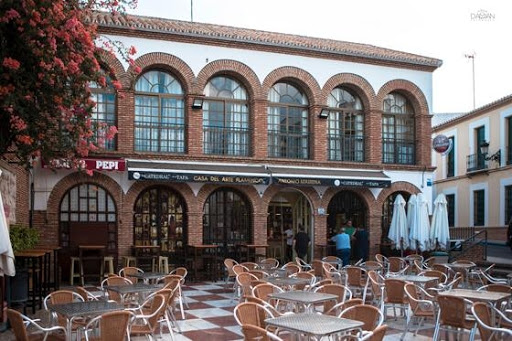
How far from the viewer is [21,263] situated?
10.4 metres

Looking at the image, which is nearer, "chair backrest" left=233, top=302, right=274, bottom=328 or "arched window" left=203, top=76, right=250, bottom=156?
"chair backrest" left=233, top=302, right=274, bottom=328

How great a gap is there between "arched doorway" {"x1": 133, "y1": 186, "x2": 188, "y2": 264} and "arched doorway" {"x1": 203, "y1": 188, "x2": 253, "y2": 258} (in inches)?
31.6

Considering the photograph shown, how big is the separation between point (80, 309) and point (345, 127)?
14508 mm

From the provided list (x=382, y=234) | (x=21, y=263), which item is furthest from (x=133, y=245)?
(x=382, y=234)

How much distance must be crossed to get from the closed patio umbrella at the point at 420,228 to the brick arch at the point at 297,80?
471cm

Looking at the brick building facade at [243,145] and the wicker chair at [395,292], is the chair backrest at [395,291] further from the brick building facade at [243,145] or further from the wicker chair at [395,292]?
the brick building facade at [243,145]

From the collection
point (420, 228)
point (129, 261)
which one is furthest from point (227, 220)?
point (420, 228)

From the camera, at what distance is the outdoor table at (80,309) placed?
6345 mm

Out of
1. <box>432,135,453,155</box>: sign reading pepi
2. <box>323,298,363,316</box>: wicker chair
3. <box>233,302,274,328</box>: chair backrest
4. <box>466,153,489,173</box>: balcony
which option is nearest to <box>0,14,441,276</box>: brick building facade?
<box>432,135,453,155</box>: sign reading pepi

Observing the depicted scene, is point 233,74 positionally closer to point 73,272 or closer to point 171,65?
point 171,65

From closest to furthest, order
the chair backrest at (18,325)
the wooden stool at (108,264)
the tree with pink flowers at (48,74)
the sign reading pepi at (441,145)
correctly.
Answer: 1. the chair backrest at (18,325)
2. the tree with pink flowers at (48,74)
3. the wooden stool at (108,264)
4. the sign reading pepi at (441,145)

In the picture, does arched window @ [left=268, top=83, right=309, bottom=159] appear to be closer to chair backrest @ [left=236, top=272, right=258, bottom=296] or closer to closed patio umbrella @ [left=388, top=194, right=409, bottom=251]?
closed patio umbrella @ [left=388, top=194, right=409, bottom=251]

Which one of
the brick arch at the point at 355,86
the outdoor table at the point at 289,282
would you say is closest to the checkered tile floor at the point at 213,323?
the outdoor table at the point at 289,282

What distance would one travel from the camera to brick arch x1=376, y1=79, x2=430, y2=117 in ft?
65.8
